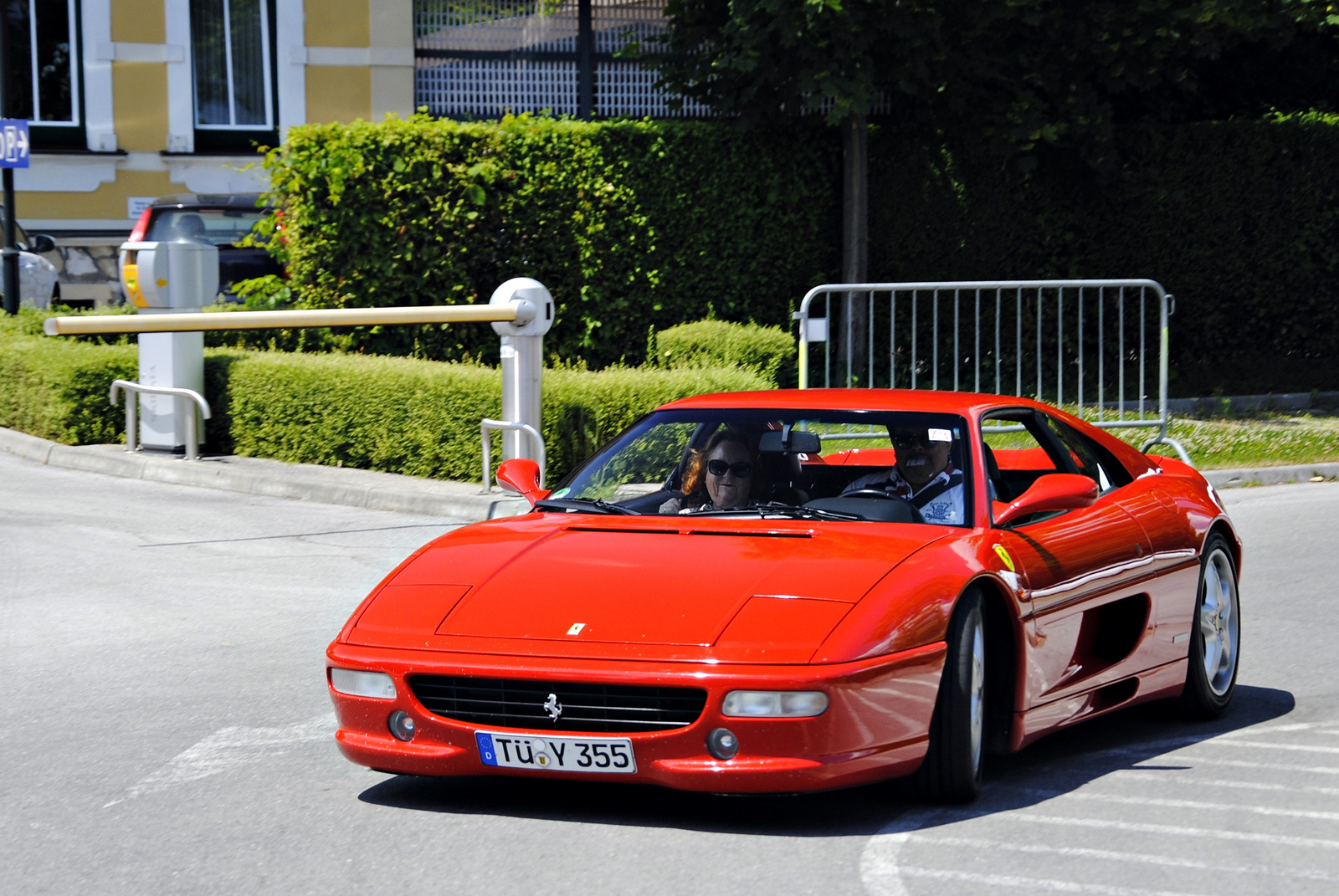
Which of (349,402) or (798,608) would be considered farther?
(349,402)

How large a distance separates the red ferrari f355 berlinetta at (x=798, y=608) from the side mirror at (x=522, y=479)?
19 mm

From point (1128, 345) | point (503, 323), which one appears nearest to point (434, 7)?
point (1128, 345)

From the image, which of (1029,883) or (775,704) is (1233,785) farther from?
(775,704)

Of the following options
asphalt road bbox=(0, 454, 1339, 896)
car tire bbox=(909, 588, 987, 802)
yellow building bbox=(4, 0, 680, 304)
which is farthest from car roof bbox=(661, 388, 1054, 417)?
yellow building bbox=(4, 0, 680, 304)

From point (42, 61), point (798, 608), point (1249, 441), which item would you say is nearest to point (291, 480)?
point (1249, 441)

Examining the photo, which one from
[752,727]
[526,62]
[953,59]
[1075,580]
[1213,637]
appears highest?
[526,62]

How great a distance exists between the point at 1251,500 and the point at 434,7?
12.7 meters

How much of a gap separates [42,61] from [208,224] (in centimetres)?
796

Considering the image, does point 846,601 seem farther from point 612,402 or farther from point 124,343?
point 124,343

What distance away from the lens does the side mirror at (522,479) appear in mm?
6352

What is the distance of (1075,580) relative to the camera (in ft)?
19.4

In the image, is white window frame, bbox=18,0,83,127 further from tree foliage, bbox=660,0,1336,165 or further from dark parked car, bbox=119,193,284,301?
tree foliage, bbox=660,0,1336,165

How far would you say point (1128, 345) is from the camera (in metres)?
18.8

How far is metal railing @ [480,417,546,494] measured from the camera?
11867 mm
